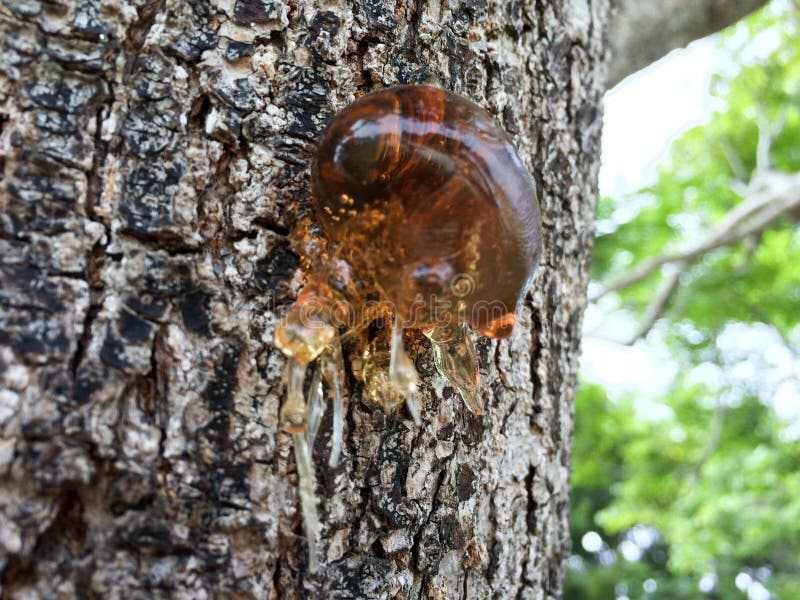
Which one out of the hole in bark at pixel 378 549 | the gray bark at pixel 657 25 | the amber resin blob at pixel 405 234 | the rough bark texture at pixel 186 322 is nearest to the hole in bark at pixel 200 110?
the rough bark texture at pixel 186 322

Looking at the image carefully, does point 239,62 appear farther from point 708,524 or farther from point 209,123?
point 708,524

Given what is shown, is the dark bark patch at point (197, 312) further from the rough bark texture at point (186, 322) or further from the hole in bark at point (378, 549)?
the hole in bark at point (378, 549)

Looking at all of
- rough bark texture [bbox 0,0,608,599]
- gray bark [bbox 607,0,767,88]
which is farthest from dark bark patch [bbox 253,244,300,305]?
gray bark [bbox 607,0,767,88]

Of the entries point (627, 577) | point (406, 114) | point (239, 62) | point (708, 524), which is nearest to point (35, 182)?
point (239, 62)

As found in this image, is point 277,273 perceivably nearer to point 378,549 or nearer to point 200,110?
point 200,110

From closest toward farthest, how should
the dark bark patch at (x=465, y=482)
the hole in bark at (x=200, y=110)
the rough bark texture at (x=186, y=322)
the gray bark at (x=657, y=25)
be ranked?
1. the rough bark texture at (x=186, y=322)
2. the hole in bark at (x=200, y=110)
3. the dark bark patch at (x=465, y=482)
4. the gray bark at (x=657, y=25)

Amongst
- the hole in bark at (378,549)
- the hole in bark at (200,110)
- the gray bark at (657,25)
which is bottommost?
the hole in bark at (378,549)
